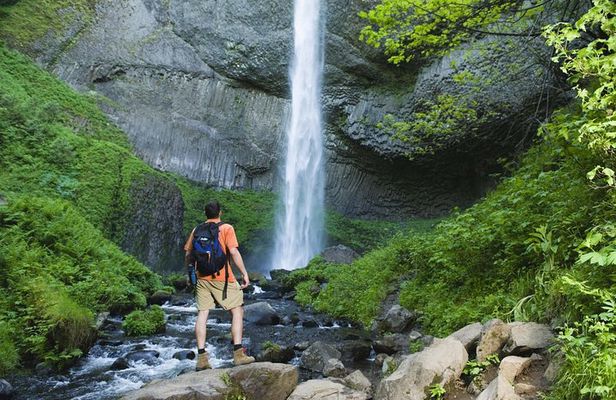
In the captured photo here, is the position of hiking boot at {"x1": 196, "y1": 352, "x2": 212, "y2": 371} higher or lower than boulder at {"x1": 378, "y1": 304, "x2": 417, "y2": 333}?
lower

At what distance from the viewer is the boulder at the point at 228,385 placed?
4105 millimetres

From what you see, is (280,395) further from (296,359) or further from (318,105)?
(318,105)

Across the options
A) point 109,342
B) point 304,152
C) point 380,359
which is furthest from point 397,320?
point 304,152

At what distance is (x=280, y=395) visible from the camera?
4531 millimetres

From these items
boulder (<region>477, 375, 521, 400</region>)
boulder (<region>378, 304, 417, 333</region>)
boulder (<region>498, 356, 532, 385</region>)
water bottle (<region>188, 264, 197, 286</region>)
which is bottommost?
boulder (<region>378, 304, 417, 333</region>)

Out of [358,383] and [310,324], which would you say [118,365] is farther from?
[310,324]

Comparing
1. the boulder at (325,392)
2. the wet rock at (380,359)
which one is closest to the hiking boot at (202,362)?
the boulder at (325,392)

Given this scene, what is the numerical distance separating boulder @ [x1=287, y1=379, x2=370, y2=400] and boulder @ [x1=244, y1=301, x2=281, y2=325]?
17.1 feet

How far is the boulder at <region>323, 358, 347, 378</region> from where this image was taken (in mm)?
6098

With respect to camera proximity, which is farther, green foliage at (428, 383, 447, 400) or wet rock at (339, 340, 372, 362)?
wet rock at (339, 340, 372, 362)

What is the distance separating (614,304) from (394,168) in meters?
21.8

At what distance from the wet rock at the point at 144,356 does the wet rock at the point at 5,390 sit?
1.65m

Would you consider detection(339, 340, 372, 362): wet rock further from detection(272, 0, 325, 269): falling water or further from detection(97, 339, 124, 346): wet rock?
detection(272, 0, 325, 269): falling water

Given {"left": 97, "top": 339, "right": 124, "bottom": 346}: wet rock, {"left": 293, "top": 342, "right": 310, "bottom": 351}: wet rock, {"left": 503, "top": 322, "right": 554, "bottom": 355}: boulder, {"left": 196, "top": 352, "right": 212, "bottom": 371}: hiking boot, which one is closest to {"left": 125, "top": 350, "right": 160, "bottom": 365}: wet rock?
{"left": 97, "top": 339, "right": 124, "bottom": 346}: wet rock
